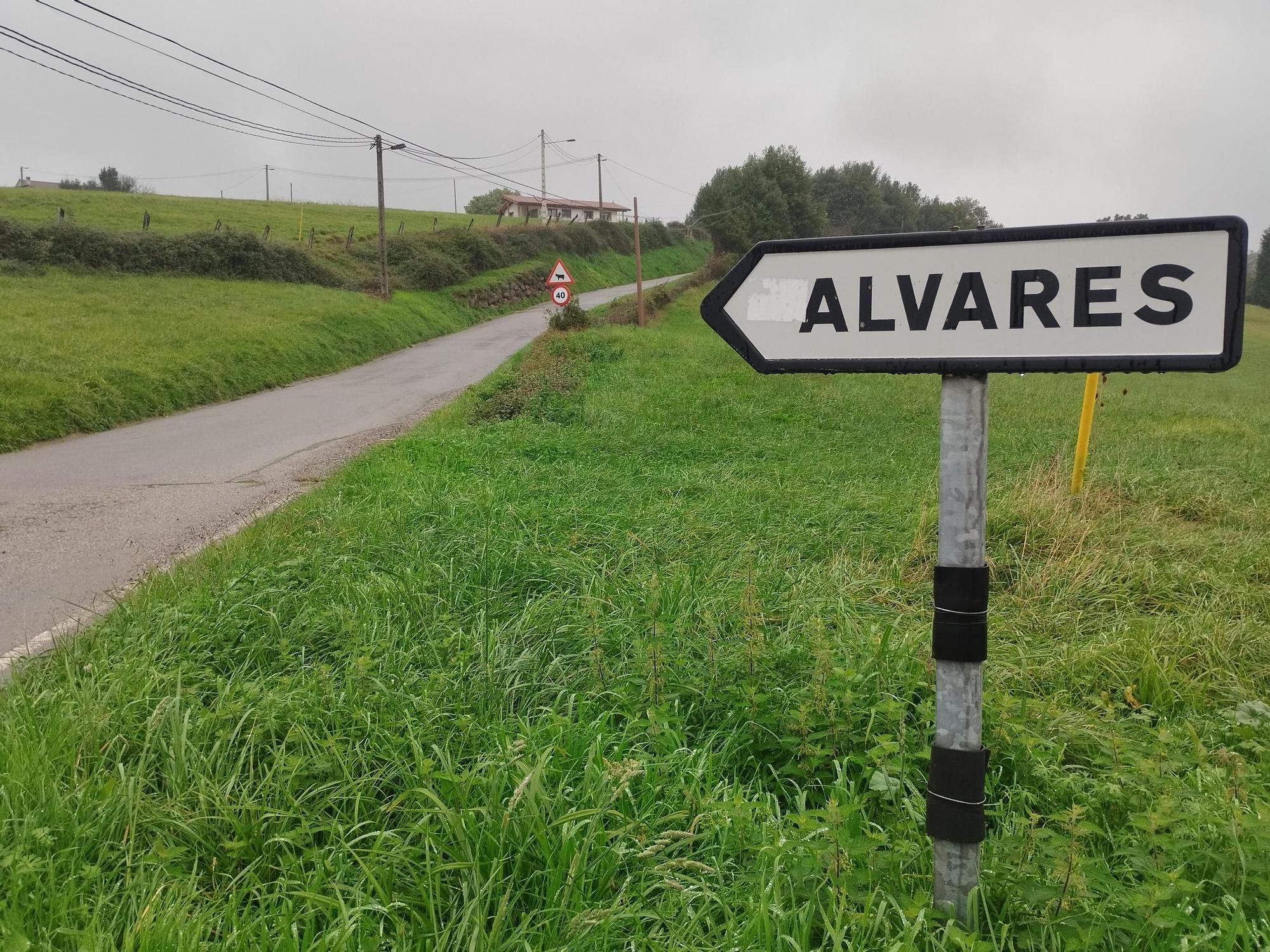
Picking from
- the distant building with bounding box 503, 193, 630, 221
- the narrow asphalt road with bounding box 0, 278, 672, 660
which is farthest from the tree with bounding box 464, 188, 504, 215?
the narrow asphalt road with bounding box 0, 278, 672, 660

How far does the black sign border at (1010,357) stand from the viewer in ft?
4.69

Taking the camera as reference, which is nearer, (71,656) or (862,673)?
(862,673)

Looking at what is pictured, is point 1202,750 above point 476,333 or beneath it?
beneath

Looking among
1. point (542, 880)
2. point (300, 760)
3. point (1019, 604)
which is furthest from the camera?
point (1019, 604)

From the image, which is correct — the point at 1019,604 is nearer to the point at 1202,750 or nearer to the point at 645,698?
the point at 1202,750

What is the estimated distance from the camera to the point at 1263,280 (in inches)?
2618

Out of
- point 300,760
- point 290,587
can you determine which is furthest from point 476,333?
point 300,760

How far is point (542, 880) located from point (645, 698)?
0.95 meters

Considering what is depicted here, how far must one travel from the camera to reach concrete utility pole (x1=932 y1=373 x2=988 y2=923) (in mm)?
1660

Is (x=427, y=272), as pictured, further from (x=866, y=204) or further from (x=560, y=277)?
(x=866, y=204)

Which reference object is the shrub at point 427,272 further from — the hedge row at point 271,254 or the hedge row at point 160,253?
the hedge row at point 160,253

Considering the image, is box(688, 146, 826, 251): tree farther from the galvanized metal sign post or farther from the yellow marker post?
the galvanized metal sign post

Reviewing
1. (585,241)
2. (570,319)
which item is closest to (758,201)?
(585,241)

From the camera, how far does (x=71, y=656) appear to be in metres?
3.44
